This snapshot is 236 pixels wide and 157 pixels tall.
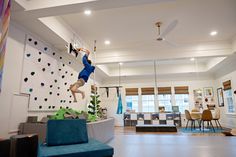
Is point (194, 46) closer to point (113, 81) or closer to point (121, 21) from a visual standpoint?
point (121, 21)

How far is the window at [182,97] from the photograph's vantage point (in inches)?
401

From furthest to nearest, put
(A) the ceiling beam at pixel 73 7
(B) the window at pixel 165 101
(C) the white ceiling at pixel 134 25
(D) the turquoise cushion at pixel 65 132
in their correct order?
(B) the window at pixel 165 101 → (C) the white ceiling at pixel 134 25 → (A) the ceiling beam at pixel 73 7 → (D) the turquoise cushion at pixel 65 132

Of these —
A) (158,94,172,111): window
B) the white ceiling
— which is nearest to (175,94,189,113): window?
(158,94,172,111): window

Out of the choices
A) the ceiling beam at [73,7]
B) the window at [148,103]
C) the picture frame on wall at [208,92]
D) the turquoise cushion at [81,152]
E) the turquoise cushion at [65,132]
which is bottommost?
the turquoise cushion at [81,152]

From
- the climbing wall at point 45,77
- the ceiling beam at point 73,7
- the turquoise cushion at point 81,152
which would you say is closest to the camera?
the turquoise cushion at point 81,152

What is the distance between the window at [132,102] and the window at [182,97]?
8.24 feet

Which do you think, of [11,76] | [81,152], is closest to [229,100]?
[81,152]

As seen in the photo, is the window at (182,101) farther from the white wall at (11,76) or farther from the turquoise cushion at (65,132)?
the white wall at (11,76)

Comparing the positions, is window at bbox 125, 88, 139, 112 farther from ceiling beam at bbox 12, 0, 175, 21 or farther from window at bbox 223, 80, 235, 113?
ceiling beam at bbox 12, 0, 175, 21

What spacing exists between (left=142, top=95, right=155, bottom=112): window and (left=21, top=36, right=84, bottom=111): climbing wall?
5.48m

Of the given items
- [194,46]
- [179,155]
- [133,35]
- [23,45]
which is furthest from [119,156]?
[194,46]

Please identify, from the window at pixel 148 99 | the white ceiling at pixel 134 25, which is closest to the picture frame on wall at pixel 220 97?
the white ceiling at pixel 134 25

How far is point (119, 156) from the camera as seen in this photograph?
3463 mm

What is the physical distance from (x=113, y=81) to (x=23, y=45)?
7.34 m
